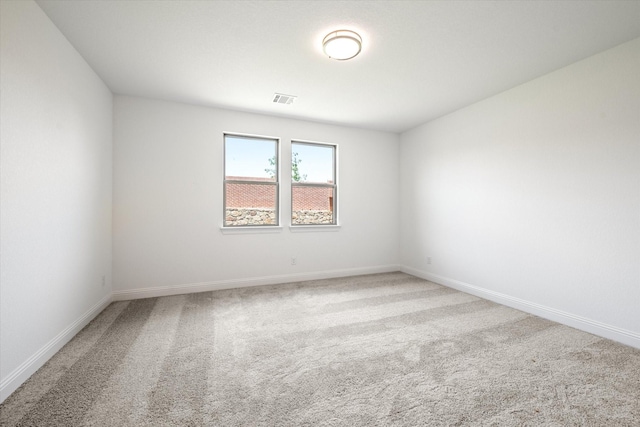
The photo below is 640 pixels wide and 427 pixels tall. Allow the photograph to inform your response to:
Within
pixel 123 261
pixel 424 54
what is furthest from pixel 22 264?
pixel 424 54

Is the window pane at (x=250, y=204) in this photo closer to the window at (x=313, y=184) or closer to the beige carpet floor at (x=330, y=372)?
the window at (x=313, y=184)

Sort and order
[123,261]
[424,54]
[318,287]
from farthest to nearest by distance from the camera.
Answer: [318,287] < [123,261] < [424,54]

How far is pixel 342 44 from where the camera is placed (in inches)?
92.9

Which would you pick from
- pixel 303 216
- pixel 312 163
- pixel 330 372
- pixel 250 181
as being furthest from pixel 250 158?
pixel 330 372

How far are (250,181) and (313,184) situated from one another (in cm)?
107

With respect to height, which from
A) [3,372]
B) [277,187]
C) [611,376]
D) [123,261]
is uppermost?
[277,187]

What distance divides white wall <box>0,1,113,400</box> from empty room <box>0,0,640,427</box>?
20mm

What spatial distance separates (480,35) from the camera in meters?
2.33

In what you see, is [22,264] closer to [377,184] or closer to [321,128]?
[321,128]

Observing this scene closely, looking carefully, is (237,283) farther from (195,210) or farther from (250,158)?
(250,158)

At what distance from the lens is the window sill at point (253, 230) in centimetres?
406

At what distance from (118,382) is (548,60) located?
462 cm

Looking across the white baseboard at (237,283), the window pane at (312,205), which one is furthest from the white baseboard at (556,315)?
the window pane at (312,205)

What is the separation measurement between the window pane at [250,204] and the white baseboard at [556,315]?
2998mm
